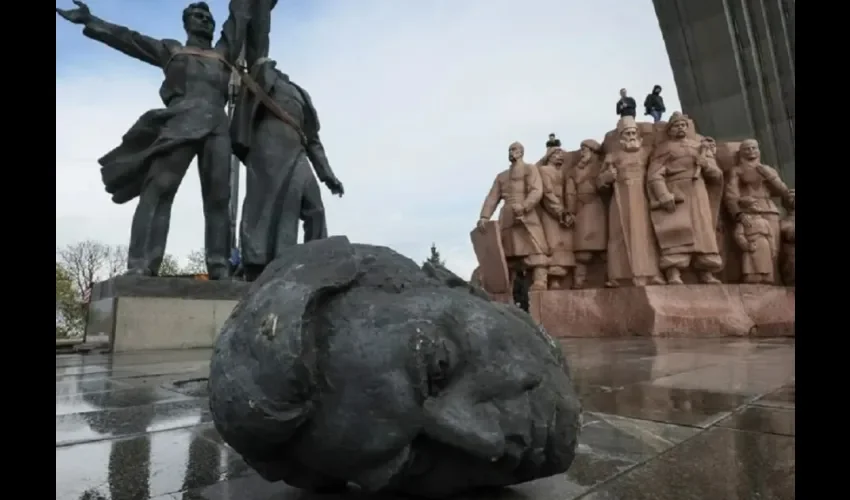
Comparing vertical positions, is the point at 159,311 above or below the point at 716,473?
above

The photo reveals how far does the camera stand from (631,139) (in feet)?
30.4

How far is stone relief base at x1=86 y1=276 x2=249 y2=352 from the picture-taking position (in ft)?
19.1

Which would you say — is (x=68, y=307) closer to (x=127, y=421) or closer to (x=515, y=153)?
(x=515, y=153)

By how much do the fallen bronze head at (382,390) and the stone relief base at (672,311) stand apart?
25.6 feet

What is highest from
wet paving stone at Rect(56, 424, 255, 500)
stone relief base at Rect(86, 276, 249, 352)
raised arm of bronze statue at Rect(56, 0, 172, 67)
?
raised arm of bronze statue at Rect(56, 0, 172, 67)

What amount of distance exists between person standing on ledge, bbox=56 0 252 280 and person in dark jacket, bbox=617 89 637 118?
8767 millimetres

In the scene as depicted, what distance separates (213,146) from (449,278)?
5746 millimetres

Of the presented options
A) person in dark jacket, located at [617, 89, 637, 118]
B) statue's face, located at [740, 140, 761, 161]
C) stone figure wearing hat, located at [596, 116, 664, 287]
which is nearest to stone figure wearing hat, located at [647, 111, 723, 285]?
stone figure wearing hat, located at [596, 116, 664, 287]

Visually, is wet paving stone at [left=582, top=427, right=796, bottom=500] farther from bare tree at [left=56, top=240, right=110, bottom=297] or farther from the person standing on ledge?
bare tree at [left=56, top=240, right=110, bottom=297]

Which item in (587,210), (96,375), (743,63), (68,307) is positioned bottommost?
(96,375)

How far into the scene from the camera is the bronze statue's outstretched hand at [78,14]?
6074 millimetres

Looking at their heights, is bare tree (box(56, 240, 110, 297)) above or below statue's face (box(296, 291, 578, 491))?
above

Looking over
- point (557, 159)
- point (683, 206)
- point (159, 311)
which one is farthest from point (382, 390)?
point (557, 159)

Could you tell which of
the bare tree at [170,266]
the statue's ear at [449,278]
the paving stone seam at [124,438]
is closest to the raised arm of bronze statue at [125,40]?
the paving stone seam at [124,438]
